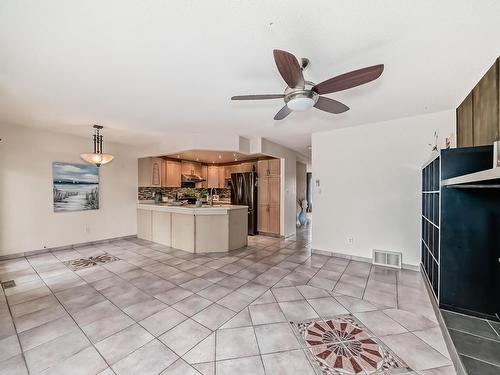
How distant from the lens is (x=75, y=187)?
494 centimetres

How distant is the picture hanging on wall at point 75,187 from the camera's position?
4695 millimetres

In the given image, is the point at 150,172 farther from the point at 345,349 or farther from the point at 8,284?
the point at 345,349

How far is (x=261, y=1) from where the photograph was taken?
1.40 m

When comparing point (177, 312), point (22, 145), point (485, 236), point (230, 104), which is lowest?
point (177, 312)

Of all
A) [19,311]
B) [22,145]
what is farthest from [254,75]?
[22,145]

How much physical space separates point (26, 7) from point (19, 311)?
9.47ft

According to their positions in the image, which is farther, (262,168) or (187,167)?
(187,167)

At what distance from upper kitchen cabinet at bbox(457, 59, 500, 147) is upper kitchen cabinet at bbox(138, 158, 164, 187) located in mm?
6382

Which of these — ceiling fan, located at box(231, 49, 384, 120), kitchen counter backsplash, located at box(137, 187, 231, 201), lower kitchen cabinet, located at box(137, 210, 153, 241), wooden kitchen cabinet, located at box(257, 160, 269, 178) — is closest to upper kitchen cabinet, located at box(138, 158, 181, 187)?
kitchen counter backsplash, located at box(137, 187, 231, 201)

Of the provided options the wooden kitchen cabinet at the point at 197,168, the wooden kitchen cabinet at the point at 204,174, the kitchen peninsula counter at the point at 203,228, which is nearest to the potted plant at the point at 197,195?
the kitchen peninsula counter at the point at 203,228

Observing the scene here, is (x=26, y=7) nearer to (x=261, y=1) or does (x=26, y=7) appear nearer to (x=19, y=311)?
(x=261, y=1)

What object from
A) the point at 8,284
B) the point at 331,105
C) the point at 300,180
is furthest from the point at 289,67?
the point at 300,180

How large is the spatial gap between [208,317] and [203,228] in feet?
7.99

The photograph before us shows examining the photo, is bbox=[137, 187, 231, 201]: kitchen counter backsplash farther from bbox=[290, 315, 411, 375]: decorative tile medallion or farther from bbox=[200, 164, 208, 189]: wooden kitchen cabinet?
bbox=[290, 315, 411, 375]: decorative tile medallion
